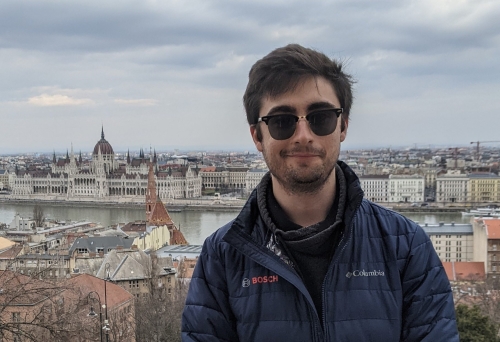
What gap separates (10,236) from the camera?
12445 mm

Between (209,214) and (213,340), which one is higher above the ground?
(213,340)

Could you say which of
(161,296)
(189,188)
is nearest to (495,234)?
(161,296)

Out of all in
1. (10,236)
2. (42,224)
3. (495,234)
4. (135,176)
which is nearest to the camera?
(495,234)

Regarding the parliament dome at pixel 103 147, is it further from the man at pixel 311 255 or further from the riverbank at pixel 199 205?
the man at pixel 311 255

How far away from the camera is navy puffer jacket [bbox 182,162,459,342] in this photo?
2.07ft

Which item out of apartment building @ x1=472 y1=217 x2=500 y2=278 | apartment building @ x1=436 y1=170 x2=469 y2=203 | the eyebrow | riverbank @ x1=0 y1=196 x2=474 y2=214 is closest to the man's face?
the eyebrow

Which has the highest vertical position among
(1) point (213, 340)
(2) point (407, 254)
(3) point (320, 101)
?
(3) point (320, 101)

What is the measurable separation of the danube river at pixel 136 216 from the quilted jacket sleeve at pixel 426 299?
1409cm

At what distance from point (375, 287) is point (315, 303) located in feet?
0.24

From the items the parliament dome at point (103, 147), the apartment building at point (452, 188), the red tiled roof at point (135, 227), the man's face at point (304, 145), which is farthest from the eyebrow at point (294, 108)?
the parliament dome at point (103, 147)

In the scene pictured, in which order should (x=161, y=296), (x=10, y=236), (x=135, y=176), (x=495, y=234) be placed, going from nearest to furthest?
(x=161, y=296), (x=495, y=234), (x=10, y=236), (x=135, y=176)

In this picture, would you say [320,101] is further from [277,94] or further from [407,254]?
[407,254]

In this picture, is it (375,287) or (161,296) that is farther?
(161,296)

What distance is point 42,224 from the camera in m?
15.6
